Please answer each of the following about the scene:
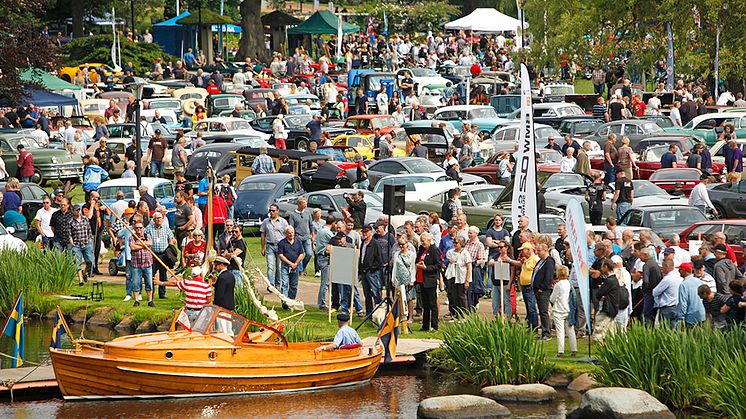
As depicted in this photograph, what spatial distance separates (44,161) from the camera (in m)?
42.1

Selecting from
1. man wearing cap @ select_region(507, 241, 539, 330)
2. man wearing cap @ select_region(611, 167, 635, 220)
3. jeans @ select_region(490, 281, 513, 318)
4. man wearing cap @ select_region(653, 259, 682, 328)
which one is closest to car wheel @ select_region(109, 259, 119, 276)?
jeans @ select_region(490, 281, 513, 318)

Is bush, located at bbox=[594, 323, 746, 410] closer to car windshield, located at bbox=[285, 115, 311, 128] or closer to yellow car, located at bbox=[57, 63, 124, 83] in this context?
car windshield, located at bbox=[285, 115, 311, 128]

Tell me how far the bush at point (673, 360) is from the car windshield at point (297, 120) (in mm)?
31466

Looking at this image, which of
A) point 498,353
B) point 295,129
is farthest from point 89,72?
point 498,353

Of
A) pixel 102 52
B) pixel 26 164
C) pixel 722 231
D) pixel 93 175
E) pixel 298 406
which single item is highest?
pixel 102 52

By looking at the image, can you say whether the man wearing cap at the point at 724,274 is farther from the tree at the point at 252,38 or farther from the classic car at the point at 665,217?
the tree at the point at 252,38

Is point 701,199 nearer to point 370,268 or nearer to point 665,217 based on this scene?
point 665,217

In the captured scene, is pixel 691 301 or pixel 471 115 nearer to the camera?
pixel 691 301

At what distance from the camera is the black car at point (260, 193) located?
33906mm

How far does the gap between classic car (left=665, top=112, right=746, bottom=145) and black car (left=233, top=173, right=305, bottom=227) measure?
13.2 meters

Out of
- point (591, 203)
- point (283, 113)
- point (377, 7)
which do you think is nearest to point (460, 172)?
point (591, 203)

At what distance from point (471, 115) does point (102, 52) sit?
24423 mm

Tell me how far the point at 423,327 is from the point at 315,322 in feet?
6.09

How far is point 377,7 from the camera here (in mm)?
83938
